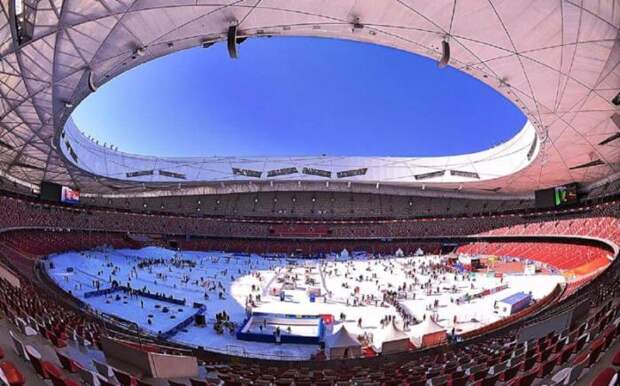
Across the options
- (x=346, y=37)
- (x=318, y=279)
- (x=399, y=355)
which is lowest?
(x=318, y=279)

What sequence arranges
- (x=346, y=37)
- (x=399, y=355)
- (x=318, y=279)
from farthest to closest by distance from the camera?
(x=318, y=279) < (x=346, y=37) < (x=399, y=355)

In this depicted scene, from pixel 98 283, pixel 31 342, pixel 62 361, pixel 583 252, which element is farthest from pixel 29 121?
pixel 583 252

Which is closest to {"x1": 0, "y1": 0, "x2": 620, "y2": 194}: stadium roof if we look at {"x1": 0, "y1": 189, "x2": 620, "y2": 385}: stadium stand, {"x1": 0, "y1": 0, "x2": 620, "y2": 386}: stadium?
{"x1": 0, "y1": 0, "x2": 620, "y2": 386}: stadium

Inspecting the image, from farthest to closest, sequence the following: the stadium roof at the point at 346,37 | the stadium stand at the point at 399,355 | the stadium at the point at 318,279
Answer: the stadium roof at the point at 346,37 → the stadium at the point at 318,279 → the stadium stand at the point at 399,355

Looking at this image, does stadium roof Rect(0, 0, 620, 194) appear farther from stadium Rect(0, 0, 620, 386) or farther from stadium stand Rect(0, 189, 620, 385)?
stadium stand Rect(0, 189, 620, 385)

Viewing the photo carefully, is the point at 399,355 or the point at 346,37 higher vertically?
the point at 346,37

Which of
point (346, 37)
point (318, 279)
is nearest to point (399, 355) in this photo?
point (346, 37)

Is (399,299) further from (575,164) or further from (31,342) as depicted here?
(31,342)

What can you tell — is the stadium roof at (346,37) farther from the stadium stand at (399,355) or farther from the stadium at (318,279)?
the stadium stand at (399,355)

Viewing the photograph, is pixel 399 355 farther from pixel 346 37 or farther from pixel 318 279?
pixel 318 279

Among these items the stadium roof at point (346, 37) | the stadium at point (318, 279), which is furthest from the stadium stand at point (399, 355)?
the stadium roof at point (346, 37)

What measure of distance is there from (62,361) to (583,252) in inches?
1622

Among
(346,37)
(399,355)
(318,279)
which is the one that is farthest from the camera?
(318,279)

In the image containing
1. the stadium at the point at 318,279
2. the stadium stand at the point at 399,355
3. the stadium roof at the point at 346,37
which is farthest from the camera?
the stadium roof at the point at 346,37
